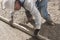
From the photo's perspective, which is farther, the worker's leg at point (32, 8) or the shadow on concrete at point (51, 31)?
the shadow on concrete at point (51, 31)

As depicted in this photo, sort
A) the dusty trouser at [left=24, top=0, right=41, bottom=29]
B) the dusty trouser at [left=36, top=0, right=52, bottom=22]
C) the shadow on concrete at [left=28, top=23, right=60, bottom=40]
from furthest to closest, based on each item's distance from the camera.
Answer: the shadow on concrete at [left=28, top=23, right=60, bottom=40] → the dusty trouser at [left=36, top=0, right=52, bottom=22] → the dusty trouser at [left=24, top=0, right=41, bottom=29]

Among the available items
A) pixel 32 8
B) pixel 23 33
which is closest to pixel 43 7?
pixel 32 8

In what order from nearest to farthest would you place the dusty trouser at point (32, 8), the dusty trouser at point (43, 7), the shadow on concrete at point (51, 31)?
the dusty trouser at point (32, 8), the dusty trouser at point (43, 7), the shadow on concrete at point (51, 31)

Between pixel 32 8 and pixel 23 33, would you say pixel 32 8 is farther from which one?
pixel 23 33

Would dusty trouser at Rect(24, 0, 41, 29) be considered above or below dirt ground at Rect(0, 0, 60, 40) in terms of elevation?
above

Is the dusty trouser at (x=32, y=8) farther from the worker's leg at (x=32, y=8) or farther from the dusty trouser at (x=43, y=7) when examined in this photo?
the dusty trouser at (x=43, y=7)

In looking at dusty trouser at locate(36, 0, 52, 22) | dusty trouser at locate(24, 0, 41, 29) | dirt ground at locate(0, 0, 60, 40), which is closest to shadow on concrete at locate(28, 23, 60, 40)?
dirt ground at locate(0, 0, 60, 40)

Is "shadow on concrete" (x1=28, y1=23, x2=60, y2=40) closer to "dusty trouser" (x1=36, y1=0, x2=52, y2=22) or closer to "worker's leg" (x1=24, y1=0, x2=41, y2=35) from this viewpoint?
"dusty trouser" (x1=36, y1=0, x2=52, y2=22)

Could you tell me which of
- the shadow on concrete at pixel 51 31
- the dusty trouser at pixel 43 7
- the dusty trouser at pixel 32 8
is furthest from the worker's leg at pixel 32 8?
the shadow on concrete at pixel 51 31

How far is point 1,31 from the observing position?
4.23 m

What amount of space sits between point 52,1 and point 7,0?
2110 mm

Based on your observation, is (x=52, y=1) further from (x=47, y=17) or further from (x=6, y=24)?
(x=6, y=24)

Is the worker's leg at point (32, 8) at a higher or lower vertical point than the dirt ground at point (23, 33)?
higher

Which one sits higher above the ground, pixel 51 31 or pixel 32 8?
pixel 32 8
